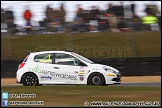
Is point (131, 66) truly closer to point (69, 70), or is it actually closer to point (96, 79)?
point (96, 79)

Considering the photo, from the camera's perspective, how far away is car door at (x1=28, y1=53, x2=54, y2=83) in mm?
13664

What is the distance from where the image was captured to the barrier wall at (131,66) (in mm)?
18016

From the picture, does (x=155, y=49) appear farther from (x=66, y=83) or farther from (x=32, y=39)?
(x=66, y=83)

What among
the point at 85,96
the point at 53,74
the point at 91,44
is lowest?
the point at 85,96

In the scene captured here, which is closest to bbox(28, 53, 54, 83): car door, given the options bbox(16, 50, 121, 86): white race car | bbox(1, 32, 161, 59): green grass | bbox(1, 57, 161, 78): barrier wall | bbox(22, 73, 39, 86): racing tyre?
bbox(16, 50, 121, 86): white race car

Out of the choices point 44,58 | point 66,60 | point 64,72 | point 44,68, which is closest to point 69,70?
point 64,72

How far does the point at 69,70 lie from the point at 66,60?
40 centimetres

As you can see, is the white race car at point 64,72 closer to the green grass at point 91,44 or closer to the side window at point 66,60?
the side window at point 66,60

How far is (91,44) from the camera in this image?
2056cm

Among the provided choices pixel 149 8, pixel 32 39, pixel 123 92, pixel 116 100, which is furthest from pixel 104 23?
pixel 116 100

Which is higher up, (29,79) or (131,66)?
(131,66)

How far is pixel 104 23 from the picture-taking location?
19.2 meters

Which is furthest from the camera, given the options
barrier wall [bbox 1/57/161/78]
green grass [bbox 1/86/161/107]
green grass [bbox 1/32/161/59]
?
green grass [bbox 1/32/161/59]

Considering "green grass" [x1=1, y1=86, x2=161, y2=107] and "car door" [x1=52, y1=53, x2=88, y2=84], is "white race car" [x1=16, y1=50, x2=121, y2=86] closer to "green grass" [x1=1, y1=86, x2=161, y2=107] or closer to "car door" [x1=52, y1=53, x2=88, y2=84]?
"car door" [x1=52, y1=53, x2=88, y2=84]
